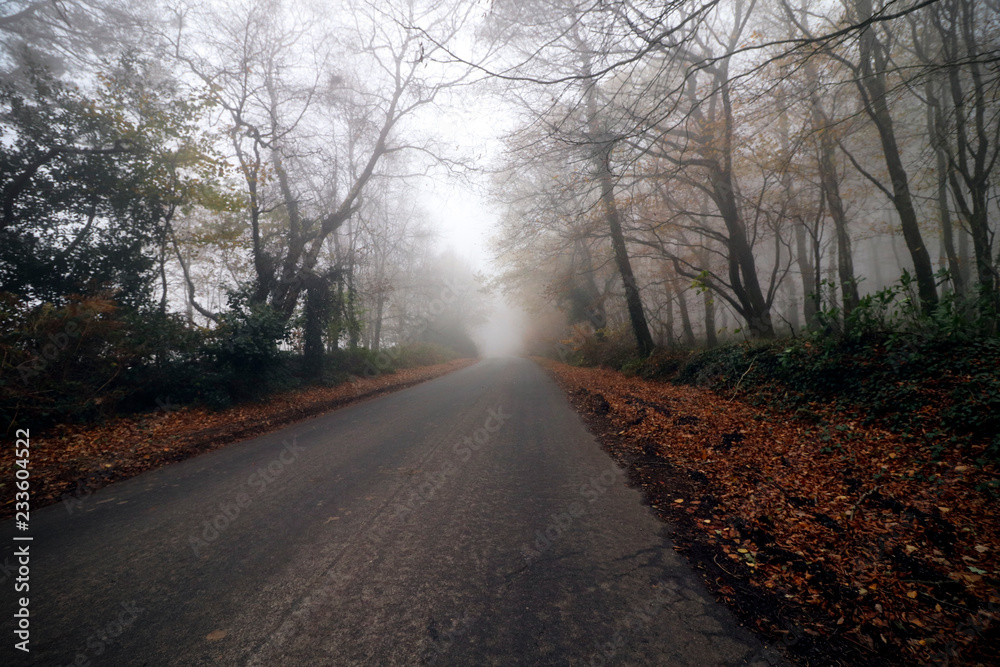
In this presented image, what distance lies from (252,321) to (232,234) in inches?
166

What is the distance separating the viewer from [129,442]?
225 inches

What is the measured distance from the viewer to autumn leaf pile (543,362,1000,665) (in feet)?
6.66

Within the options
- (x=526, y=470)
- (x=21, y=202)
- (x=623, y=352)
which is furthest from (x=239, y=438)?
(x=623, y=352)

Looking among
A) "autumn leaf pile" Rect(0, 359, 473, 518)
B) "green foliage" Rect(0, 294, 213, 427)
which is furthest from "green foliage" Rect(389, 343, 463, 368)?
"green foliage" Rect(0, 294, 213, 427)

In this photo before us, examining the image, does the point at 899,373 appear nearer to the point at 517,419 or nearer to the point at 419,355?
the point at 517,419

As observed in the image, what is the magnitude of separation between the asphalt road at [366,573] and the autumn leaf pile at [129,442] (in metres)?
0.48

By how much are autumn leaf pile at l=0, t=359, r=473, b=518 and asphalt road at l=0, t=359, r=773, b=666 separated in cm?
48

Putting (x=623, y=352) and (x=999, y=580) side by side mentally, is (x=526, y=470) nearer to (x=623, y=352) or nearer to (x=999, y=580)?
(x=999, y=580)

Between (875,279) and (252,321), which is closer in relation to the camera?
(252,321)

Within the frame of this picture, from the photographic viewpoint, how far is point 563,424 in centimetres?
700

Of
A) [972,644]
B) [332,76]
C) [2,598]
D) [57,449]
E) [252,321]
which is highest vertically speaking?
[332,76]

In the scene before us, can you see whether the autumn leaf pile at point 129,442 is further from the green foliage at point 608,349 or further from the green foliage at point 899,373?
the green foliage at point 608,349

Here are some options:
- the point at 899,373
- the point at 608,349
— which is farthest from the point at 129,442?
the point at 608,349

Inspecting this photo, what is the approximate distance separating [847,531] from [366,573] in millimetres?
3417
